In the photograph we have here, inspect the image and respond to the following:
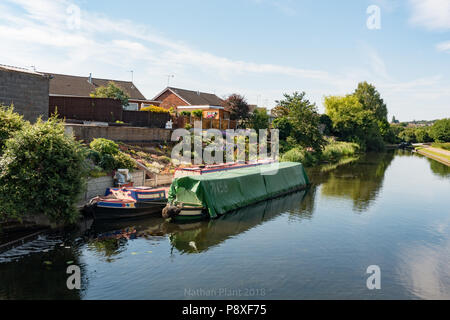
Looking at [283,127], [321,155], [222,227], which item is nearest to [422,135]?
[321,155]

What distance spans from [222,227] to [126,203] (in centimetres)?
534

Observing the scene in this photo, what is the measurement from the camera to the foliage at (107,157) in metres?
22.7

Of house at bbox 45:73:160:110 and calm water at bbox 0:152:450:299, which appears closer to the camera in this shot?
calm water at bbox 0:152:450:299

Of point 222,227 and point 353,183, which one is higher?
point 353,183

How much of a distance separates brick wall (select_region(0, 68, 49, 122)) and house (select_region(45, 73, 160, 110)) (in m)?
14.8

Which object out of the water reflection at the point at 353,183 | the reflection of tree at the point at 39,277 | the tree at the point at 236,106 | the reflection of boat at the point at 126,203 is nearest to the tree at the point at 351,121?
the water reflection at the point at 353,183

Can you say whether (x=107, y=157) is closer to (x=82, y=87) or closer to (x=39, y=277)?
(x=39, y=277)

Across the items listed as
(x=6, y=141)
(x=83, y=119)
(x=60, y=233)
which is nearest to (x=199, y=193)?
(x=60, y=233)

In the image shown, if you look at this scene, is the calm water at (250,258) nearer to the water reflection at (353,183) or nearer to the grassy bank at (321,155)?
the water reflection at (353,183)

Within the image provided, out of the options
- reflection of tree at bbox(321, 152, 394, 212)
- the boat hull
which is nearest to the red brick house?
reflection of tree at bbox(321, 152, 394, 212)

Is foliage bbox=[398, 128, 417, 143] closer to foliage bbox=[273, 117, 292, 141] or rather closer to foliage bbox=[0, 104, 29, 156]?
foliage bbox=[273, 117, 292, 141]

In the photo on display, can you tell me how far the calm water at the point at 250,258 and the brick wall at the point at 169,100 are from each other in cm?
3408

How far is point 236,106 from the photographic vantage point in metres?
48.3

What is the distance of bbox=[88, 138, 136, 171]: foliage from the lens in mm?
22703
